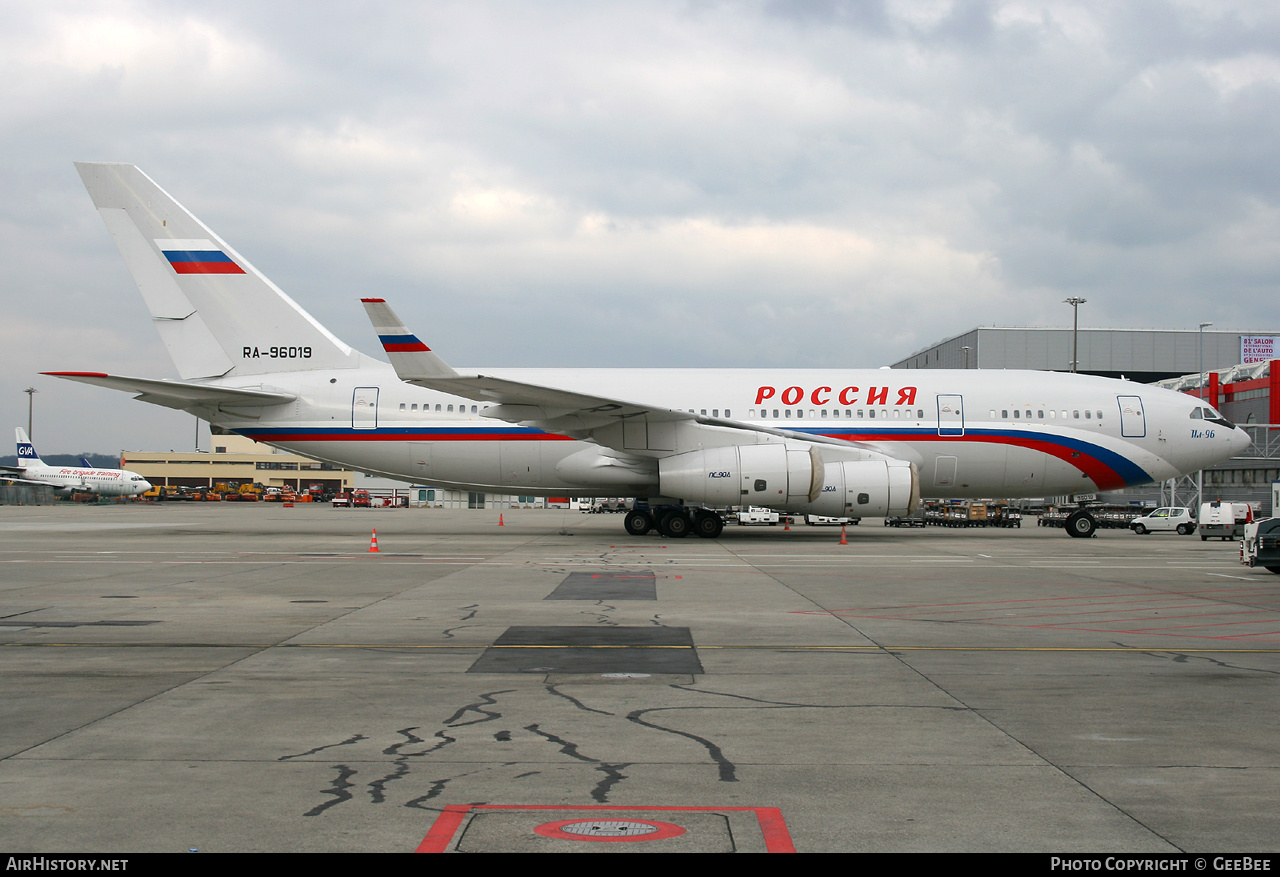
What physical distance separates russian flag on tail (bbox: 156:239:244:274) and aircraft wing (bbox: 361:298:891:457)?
25.2 ft

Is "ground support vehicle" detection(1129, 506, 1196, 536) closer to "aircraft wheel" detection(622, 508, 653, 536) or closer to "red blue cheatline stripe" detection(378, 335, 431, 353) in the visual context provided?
"aircraft wheel" detection(622, 508, 653, 536)

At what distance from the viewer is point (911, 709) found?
602 cm

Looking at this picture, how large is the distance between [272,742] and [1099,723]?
4.77m

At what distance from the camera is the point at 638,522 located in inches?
978

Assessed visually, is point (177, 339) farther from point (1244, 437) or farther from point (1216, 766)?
point (1244, 437)

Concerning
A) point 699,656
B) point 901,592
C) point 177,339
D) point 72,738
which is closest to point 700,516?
point 901,592

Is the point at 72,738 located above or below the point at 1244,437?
below

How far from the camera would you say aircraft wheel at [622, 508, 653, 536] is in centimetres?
2477

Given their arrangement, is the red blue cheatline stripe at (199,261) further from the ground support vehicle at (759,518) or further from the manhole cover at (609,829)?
the manhole cover at (609,829)

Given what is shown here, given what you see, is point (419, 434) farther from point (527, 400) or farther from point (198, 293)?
point (198, 293)

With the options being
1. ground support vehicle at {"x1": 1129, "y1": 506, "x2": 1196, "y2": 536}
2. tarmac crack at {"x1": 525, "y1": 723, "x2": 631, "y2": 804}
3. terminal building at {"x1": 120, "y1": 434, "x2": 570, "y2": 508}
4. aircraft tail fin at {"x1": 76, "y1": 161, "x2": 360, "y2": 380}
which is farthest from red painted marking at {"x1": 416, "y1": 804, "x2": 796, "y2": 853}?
terminal building at {"x1": 120, "y1": 434, "x2": 570, "y2": 508}

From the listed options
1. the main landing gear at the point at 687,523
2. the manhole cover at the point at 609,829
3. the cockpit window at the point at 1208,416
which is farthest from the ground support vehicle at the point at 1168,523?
the manhole cover at the point at 609,829

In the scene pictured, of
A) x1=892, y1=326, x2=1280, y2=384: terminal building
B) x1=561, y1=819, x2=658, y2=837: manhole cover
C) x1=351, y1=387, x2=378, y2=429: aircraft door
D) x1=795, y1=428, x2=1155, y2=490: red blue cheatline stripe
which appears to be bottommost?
x1=561, y1=819, x2=658, y2=837: manhole cover

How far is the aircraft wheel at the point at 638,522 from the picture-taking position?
81.3 feet
